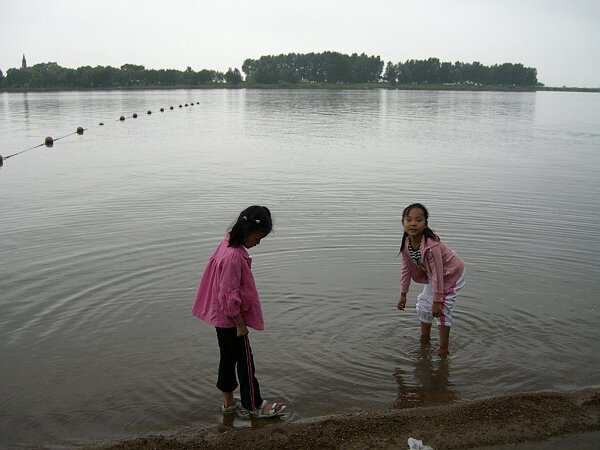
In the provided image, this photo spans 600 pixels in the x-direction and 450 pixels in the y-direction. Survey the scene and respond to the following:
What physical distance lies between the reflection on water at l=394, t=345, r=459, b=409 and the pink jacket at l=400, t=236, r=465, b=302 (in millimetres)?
587

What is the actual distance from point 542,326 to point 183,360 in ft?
11.2

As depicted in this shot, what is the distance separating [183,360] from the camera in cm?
539

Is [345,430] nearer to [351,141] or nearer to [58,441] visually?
[58,441]

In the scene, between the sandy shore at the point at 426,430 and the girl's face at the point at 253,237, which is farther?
the girl's face at the point at 253,237

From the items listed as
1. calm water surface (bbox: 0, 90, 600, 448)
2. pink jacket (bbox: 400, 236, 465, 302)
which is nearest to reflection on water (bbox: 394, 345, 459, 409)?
calm water surface (bbox: 0, 90, 600, 448)

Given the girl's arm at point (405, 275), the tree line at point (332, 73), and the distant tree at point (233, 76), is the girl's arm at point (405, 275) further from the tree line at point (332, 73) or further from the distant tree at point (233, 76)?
the distant tree at point (233, 76)

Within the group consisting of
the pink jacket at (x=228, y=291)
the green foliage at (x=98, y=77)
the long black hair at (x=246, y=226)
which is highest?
the green foliage at (x=98, y=77)

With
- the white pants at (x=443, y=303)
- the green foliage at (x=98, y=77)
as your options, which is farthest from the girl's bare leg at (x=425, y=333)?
the green foliage at (x=98, y=77)

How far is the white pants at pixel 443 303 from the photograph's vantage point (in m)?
5.17

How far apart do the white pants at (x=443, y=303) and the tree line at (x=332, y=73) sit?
461 feet

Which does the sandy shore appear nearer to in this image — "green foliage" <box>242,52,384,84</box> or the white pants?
the white pants

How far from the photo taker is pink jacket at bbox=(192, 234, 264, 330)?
4012mm

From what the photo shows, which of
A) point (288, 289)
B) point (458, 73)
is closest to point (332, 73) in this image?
point (458, 73)

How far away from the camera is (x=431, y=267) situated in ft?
16.7
